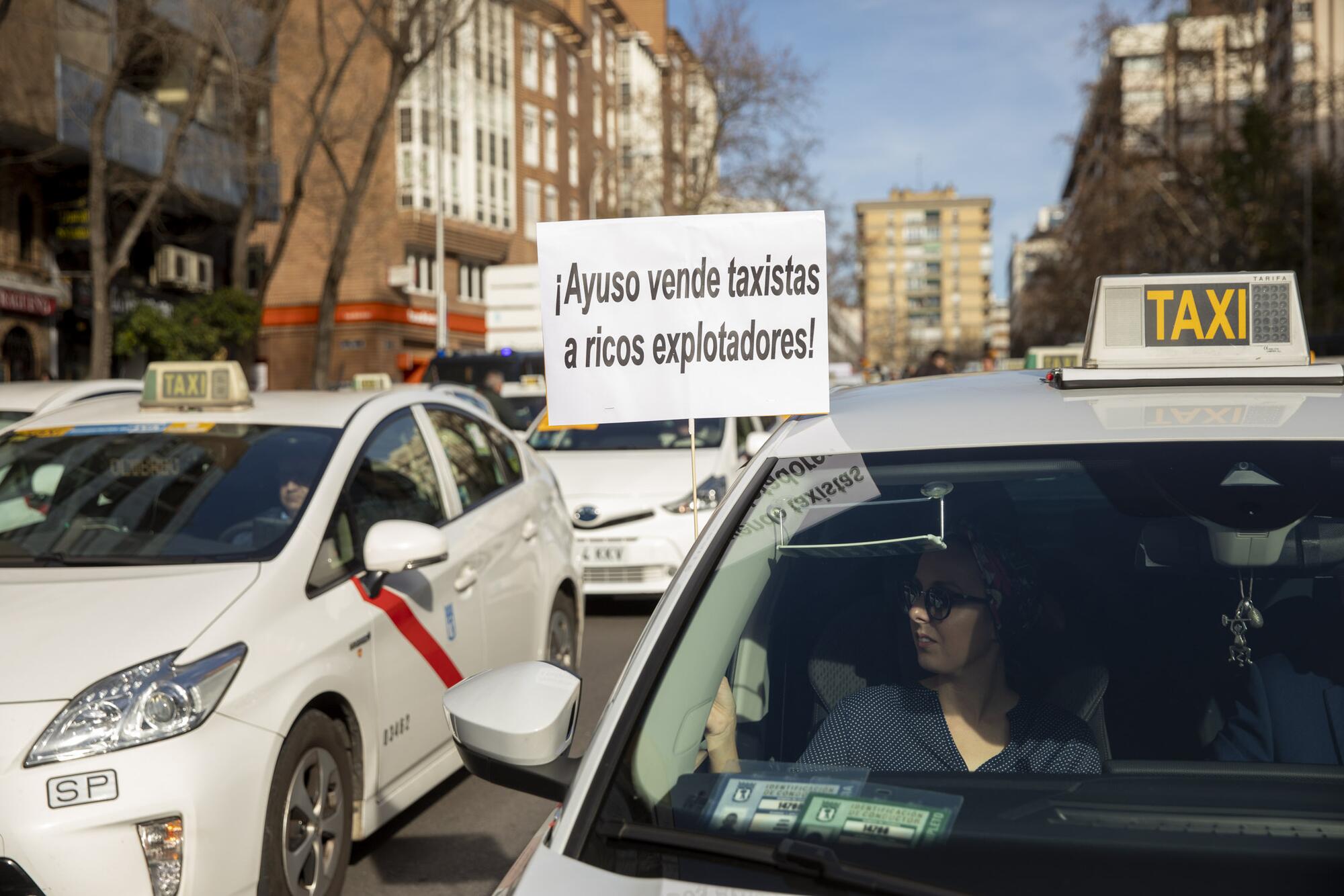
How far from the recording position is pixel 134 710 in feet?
10.9

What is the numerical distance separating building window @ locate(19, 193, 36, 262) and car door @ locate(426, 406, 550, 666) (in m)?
22.6

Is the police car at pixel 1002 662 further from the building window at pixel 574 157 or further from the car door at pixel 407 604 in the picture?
the building window at pixel 574 157

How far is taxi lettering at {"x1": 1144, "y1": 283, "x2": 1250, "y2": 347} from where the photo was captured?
2818 mm

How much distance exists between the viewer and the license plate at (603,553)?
973cm

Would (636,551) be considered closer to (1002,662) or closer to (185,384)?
(185,384)

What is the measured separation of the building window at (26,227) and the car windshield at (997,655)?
86.0 ft

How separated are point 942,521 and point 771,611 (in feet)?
1.19

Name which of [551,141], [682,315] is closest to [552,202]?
[551,141]

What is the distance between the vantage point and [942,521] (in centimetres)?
258

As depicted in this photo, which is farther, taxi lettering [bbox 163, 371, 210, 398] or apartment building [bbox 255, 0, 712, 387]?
apartment building [bbox 255, 0, 712, 387]

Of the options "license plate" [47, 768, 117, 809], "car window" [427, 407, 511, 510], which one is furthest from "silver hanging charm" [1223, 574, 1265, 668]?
"car window" [427, 407, 511, 510]

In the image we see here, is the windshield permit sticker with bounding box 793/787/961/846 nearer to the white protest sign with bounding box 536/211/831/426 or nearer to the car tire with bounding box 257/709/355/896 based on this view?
the white protest sign with bounding box 536/211/831/426

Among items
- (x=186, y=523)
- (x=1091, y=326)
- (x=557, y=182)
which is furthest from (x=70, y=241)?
(x=557, y=182)

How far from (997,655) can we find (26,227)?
26904mm
